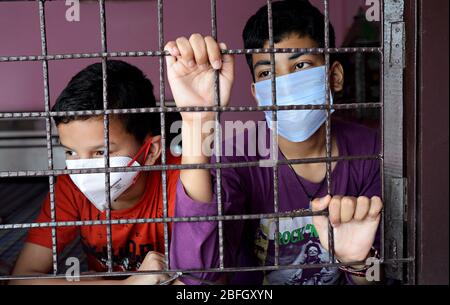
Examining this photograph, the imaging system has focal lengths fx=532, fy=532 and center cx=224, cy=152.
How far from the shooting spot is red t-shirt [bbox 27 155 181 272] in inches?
59.6

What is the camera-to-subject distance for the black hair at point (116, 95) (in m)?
1.50

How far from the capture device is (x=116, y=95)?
5.14 feet

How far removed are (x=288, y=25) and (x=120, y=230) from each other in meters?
0.76

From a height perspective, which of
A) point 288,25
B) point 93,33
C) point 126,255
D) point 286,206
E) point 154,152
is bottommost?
point 126,255

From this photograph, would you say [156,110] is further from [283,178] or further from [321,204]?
[283,178]

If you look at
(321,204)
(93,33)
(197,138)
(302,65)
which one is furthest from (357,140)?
(93,33)

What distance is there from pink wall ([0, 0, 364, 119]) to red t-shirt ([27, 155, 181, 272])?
2.18 meters

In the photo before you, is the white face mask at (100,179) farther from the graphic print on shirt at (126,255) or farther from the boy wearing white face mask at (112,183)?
the graphic print on shirt at (126,255)

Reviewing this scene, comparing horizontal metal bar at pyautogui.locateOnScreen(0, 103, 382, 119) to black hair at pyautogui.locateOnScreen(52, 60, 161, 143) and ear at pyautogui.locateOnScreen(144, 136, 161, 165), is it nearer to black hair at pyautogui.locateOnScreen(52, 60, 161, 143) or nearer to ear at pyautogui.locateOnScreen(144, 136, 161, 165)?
black hair at pyautogui.locateOnScreen(52, 60, 161, 143)

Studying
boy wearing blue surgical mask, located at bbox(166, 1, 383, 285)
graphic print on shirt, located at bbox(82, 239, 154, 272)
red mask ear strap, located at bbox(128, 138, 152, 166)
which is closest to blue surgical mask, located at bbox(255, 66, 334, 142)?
boy wearing blue surgical mask, located at bbox(166, 1, 383, 285)

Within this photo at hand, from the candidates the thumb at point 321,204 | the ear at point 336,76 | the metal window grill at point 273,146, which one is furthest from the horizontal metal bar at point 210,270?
the ear at point 336,76

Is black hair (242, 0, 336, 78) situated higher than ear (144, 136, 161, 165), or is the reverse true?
black hair (242, 0, 336, 78)

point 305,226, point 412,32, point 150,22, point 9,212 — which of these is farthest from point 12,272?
point 150,22

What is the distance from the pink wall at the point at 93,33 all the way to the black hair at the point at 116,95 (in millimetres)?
2056
